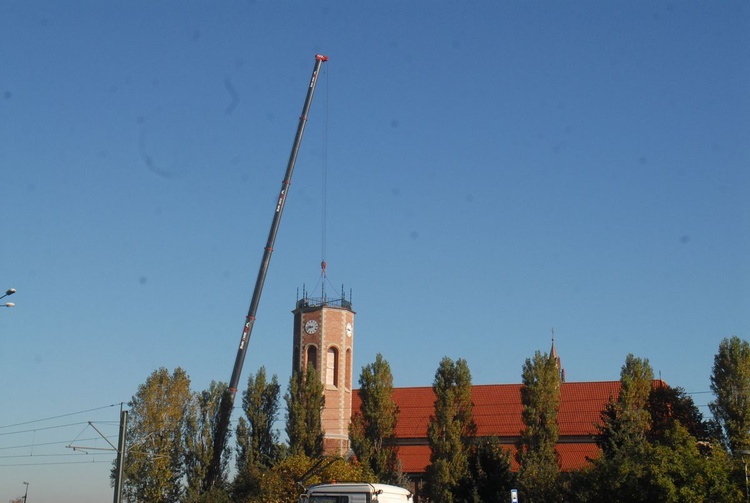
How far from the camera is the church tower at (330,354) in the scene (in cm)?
7075

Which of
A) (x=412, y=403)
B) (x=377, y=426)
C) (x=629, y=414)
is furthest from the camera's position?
(x=412, y=403)

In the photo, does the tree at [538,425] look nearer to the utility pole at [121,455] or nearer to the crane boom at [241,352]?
the crane boom at [241,352]

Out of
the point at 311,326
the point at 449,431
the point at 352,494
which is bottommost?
the point at 352,494

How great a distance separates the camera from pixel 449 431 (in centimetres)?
6172

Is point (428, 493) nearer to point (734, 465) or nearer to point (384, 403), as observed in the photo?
point (384, 403)

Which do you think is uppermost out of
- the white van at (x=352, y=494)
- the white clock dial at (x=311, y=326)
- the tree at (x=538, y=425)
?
the white clock dial at (x=311, y=326)

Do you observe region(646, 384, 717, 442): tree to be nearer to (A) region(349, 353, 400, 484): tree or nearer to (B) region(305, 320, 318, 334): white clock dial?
(A) region(349, 353, 400, 484): tree

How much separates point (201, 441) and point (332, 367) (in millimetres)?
12636

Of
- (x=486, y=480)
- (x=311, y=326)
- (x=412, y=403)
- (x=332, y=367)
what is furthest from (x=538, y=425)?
(x=412, y=403)

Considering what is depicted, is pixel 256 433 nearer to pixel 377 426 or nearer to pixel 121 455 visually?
pixel 377 426

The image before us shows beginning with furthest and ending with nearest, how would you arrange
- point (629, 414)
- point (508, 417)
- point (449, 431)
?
point (508, 417) → point (449, 431) → point (629, 414)

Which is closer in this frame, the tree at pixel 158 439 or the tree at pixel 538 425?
the tree at pixel 538 425

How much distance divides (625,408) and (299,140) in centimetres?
3277

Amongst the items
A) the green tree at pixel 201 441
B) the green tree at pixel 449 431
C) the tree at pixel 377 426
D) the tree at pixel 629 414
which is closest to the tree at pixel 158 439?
the green tree at pixel 201 441
